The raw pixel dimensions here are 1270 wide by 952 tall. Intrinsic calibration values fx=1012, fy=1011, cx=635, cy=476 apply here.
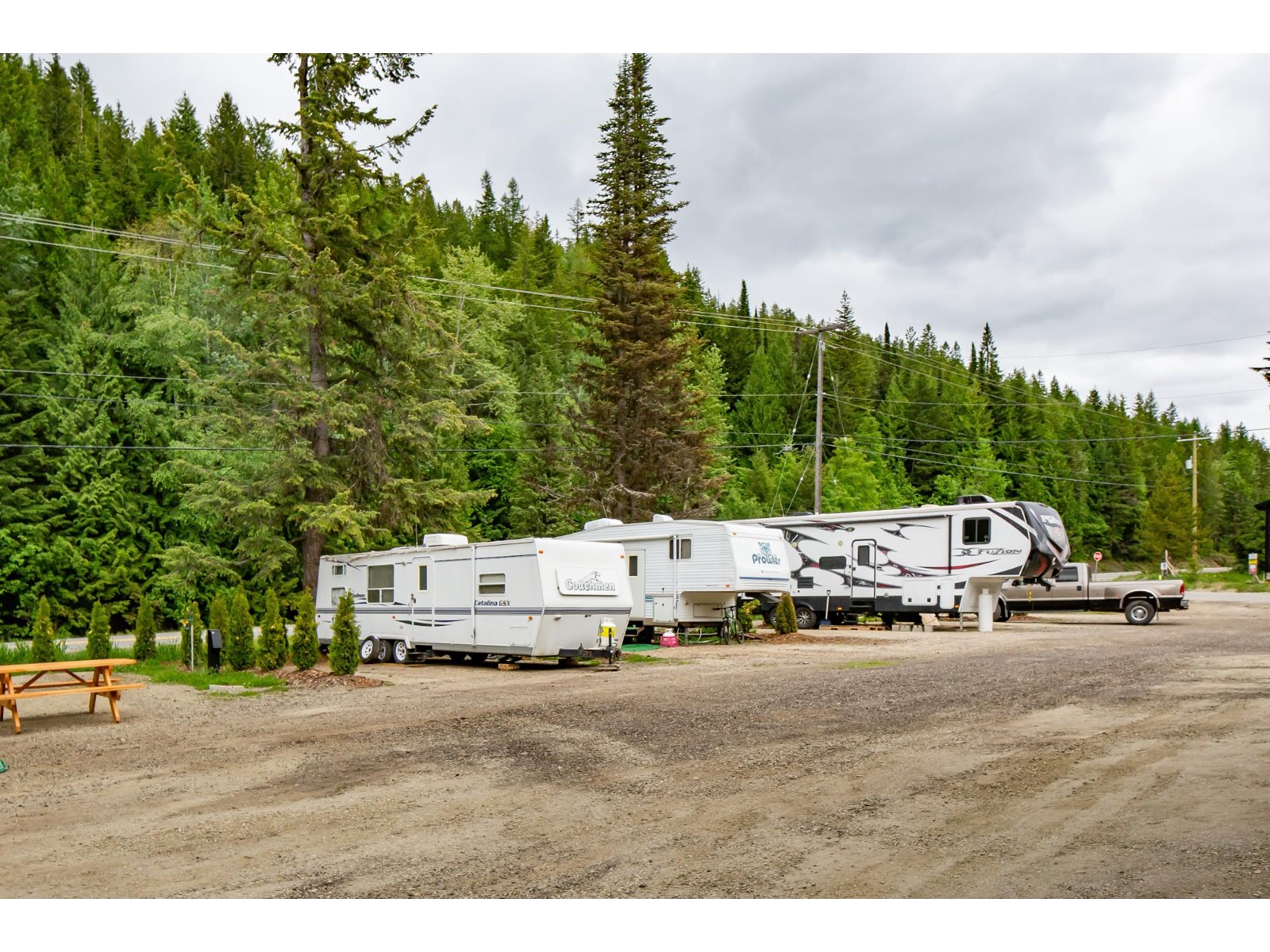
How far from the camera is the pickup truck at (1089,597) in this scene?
88.3 ft

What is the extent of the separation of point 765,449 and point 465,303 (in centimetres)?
3045

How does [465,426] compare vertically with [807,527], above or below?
above

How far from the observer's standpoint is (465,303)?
50906mm

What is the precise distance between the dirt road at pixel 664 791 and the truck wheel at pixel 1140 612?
13998 mm

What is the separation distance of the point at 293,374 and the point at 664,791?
665 inches

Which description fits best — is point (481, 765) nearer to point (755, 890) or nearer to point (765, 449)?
point (755, 890)

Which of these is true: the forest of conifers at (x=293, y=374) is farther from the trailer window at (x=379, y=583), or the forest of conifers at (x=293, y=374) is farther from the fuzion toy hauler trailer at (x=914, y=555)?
the fuzion toy hauler trailer at (x=914, y=555)

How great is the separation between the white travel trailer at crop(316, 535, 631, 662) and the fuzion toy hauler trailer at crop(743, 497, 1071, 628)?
9.93 metres

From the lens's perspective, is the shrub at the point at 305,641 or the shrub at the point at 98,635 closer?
the shrub at the point at 305,641

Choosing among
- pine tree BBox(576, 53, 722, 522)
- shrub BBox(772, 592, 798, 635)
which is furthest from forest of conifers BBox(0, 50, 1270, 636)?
shrub BBox(772, 592, 798, 635)

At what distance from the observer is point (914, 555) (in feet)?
85.3

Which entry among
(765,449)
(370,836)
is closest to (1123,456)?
(765,449)

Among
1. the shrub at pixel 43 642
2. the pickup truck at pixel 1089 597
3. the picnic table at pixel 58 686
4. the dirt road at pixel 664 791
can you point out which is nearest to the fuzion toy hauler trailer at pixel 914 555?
the pickup truck at pixel 1089 597

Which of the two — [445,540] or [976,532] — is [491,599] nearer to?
[445,540]
